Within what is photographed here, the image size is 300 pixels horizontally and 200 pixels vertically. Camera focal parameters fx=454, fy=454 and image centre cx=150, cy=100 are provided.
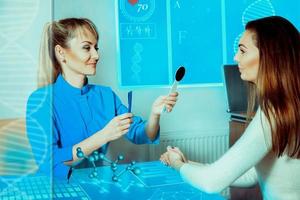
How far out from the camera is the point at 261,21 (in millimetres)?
1021

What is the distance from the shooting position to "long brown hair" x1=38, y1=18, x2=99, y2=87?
1.07 m

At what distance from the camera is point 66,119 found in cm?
122

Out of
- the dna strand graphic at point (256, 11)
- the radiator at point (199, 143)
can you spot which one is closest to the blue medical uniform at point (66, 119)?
the radiator at point (199, 143)

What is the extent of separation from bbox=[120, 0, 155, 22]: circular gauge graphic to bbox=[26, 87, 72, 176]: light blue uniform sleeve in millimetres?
378

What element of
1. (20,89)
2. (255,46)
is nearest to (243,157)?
(255,46)

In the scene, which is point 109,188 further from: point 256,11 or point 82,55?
point 256,11

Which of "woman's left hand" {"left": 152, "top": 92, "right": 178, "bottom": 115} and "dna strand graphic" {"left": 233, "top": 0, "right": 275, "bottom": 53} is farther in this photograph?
"dna strand graphic" {"left": 233, "top": 0, "right": 275, "bottom": 53}

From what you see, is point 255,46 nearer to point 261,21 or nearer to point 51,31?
point 261,21

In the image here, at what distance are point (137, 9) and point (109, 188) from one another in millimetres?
593

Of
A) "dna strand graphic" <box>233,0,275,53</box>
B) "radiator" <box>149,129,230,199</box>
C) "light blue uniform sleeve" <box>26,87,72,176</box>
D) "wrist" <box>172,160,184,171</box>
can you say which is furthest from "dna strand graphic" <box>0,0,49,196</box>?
"dna strand graphic" <box>233,0,275,53</box>

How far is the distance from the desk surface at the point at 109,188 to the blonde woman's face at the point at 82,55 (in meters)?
0.28

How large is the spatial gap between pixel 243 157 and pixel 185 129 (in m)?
0.65

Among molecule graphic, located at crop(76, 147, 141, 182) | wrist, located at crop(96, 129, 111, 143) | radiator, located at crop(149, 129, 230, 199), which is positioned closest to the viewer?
molecule graphic, located at crop(76, 147, 141, 182)

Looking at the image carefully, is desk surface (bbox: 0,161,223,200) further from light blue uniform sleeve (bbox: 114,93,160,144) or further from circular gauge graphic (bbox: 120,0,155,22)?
circular gauge graphic (bbox: 120,0,155,22)
